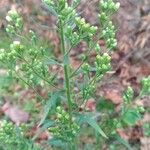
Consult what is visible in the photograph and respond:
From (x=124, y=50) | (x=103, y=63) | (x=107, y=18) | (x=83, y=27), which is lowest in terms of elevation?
(x=103, y=63)

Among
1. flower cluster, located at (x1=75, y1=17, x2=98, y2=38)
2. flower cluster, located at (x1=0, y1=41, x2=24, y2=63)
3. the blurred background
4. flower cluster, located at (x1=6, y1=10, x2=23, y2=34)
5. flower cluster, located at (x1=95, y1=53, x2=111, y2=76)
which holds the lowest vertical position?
flower cluster, located at (x1=95, y1=53, x2=111, y2=76)

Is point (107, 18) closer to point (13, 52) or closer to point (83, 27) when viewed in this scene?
point (83, 27)

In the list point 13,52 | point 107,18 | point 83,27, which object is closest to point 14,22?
point 13,52

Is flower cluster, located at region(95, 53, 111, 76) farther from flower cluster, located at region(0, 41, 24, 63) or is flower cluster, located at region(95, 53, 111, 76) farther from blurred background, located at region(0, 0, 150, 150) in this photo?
blurred background, located at region(0, 0, 150, 150)

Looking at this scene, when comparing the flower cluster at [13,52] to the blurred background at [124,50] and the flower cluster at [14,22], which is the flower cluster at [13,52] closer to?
the flower cluster at [14,22]

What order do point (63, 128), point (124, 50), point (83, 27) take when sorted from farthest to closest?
1. point (124, 50)
2. point (63, 128)
3. point (83, 27)

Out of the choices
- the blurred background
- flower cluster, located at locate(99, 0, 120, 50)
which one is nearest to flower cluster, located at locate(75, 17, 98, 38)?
flower cluster, located at locate(99, 0, 120, 50)

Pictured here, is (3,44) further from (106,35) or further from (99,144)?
(106,35)

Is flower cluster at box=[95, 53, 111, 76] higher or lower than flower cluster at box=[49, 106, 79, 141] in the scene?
higher
